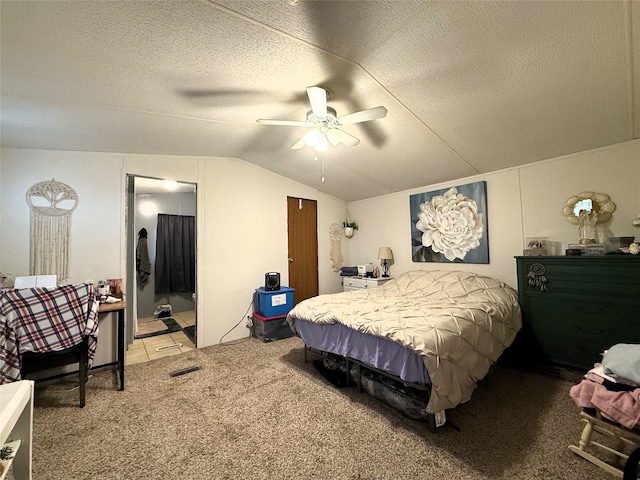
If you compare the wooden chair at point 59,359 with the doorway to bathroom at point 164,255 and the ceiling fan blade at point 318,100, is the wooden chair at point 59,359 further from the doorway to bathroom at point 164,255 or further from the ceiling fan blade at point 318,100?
the ceiling fan blade at point 318,100

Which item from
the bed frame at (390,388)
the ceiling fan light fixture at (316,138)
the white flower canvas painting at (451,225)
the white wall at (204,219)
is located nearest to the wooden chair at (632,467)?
the bed frame at (390,388)

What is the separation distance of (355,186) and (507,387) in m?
3.22

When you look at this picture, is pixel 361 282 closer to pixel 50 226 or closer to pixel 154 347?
pixel 154 347

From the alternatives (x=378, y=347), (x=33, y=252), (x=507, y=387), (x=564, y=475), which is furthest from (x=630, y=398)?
(x=33, y=252)

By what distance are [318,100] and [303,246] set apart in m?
2.95

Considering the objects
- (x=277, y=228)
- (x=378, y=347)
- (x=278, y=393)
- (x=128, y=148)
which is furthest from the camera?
(x=277, y=228)

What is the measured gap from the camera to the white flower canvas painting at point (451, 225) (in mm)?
3367

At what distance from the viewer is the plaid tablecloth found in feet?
5.80

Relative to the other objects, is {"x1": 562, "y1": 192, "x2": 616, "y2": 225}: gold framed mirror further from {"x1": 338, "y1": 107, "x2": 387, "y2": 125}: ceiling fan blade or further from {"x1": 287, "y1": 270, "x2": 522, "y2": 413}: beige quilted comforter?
{"x1": 338, "y1": 107, "x2": 387, "y2": 125}: ceiling fan blade

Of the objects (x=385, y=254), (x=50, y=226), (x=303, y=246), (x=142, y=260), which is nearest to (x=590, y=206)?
(x=385, y=254)

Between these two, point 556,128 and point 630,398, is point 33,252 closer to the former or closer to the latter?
point 630,398

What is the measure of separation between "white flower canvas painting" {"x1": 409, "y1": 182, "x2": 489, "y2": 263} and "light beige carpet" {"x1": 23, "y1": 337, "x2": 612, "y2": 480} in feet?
5.16

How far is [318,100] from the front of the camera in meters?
1.85

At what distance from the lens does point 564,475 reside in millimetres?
1376
